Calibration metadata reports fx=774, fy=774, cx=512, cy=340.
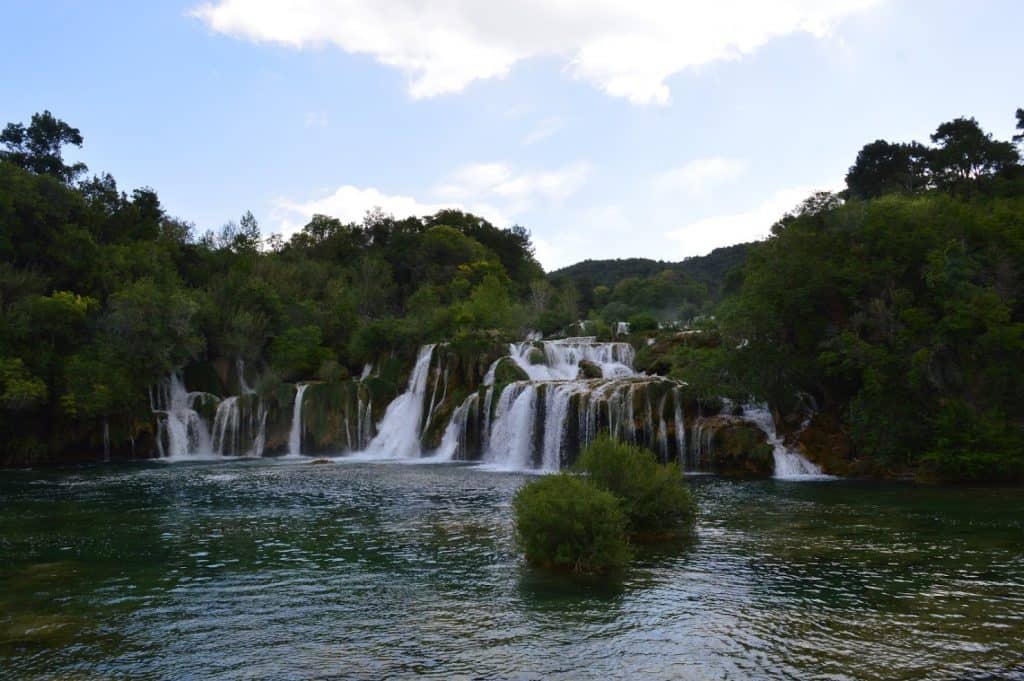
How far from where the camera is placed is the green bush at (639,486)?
605 inches

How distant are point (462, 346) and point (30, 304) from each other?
71.2 ft

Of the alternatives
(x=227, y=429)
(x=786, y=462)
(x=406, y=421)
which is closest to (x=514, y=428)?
(x=406, y=421)

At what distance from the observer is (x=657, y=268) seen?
11825 centimetres

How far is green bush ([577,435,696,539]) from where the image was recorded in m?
15.4

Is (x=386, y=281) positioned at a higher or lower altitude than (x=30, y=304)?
higher

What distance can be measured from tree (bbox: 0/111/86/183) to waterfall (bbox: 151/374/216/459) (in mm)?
25385

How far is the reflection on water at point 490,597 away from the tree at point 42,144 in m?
48.1

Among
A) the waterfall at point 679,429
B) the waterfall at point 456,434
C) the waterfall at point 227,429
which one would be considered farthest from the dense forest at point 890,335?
the waterfall at point 227,429

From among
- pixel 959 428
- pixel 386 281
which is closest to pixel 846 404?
pixel 959 428

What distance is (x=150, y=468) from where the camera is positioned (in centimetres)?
3472

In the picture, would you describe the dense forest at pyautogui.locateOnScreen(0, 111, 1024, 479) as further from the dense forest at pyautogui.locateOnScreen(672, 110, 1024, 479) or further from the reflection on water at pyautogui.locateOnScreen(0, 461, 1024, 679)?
the reflection on water at pyautogui.locateOnScreen(0, 461, 1024, 679)

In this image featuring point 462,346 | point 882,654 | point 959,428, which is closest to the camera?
point 882,654

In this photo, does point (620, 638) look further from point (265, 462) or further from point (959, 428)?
point (265, 462)

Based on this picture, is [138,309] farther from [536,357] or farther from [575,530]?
[575,530]
